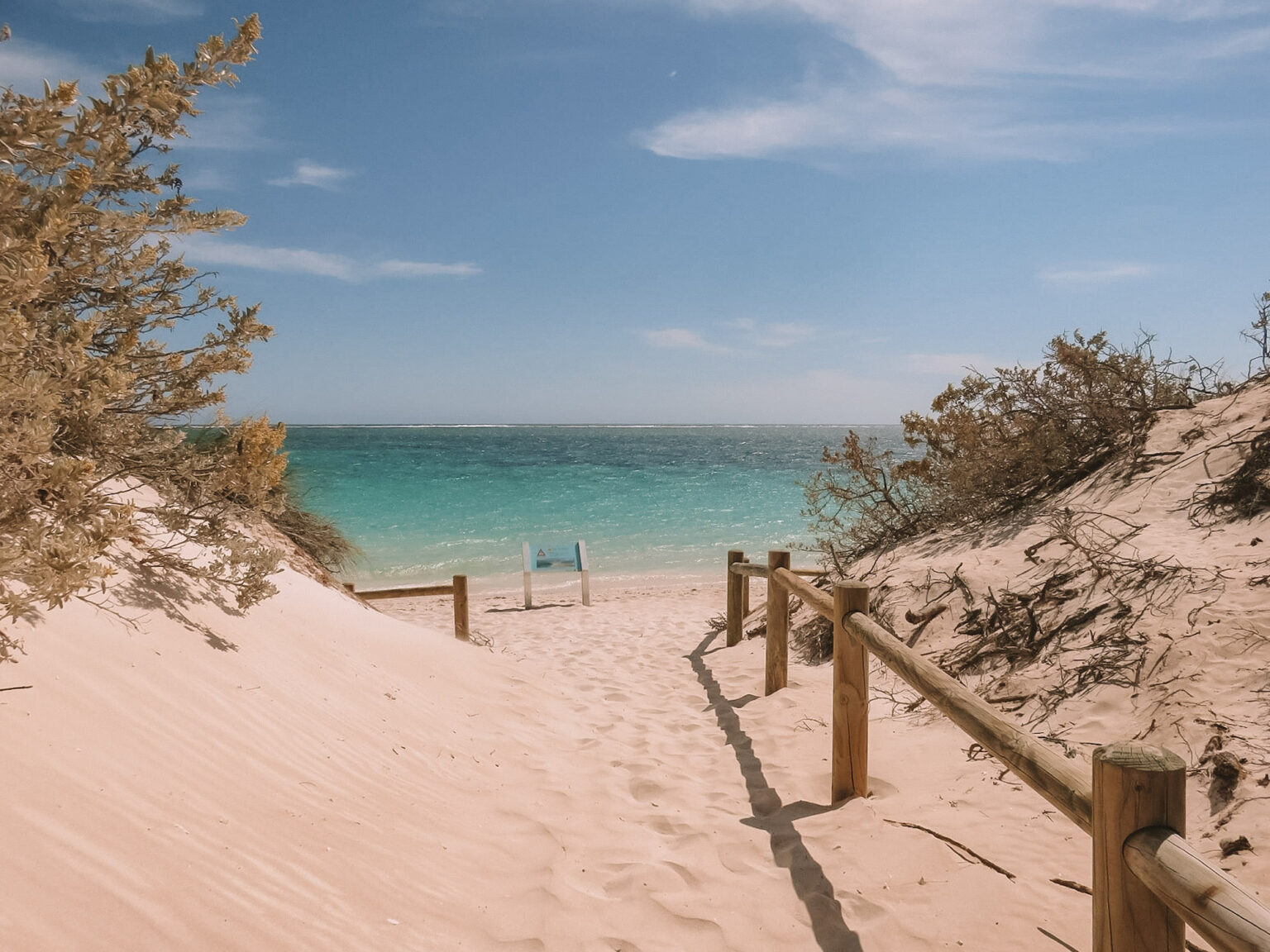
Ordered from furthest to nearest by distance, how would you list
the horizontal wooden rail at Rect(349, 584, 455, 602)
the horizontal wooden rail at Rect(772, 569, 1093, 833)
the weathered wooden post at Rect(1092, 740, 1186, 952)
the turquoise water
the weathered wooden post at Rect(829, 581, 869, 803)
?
the turquoise water < the horizontal wooden rail at Rect(349, 584, 455, 602) < the weathered wooden post at Rect(829, 581, 869, 803) < the horizontal wooden rail at Rect(772, 569, 1093, 833) < the weathered wooden post at Rect(1092, 740, 1186, 952)

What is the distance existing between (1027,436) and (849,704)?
5.35 m

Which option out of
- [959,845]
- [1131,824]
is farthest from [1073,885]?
[1131,824]

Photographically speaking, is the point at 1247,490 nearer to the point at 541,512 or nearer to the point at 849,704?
the point at 849,704

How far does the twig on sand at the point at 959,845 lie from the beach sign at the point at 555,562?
27.8 ft

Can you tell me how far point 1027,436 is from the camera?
7609mm

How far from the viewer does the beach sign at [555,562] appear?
11.6 meters

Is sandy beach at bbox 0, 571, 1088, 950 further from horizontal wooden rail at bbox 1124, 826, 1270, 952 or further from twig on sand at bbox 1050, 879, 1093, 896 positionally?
horizontal wooden rail at bbox 1124, 826, 1270, 952

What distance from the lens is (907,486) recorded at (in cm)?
912

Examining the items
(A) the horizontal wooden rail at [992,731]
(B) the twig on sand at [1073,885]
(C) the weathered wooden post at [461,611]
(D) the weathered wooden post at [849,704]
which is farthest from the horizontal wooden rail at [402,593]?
(B) the twig on sand at [1073,885]

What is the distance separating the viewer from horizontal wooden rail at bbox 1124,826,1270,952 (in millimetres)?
1244

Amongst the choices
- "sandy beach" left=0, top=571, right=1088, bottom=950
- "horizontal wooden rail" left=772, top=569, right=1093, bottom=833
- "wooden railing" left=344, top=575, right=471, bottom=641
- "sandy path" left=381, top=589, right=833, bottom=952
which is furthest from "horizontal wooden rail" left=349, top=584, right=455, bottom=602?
"horizontal wooden rail" left=772, top=569, right=1093, bottom=833

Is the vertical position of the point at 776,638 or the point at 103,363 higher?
the point at 103,363

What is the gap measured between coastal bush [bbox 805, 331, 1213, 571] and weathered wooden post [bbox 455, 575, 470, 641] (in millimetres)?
4363

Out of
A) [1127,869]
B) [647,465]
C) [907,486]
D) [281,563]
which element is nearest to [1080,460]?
[907,486]
